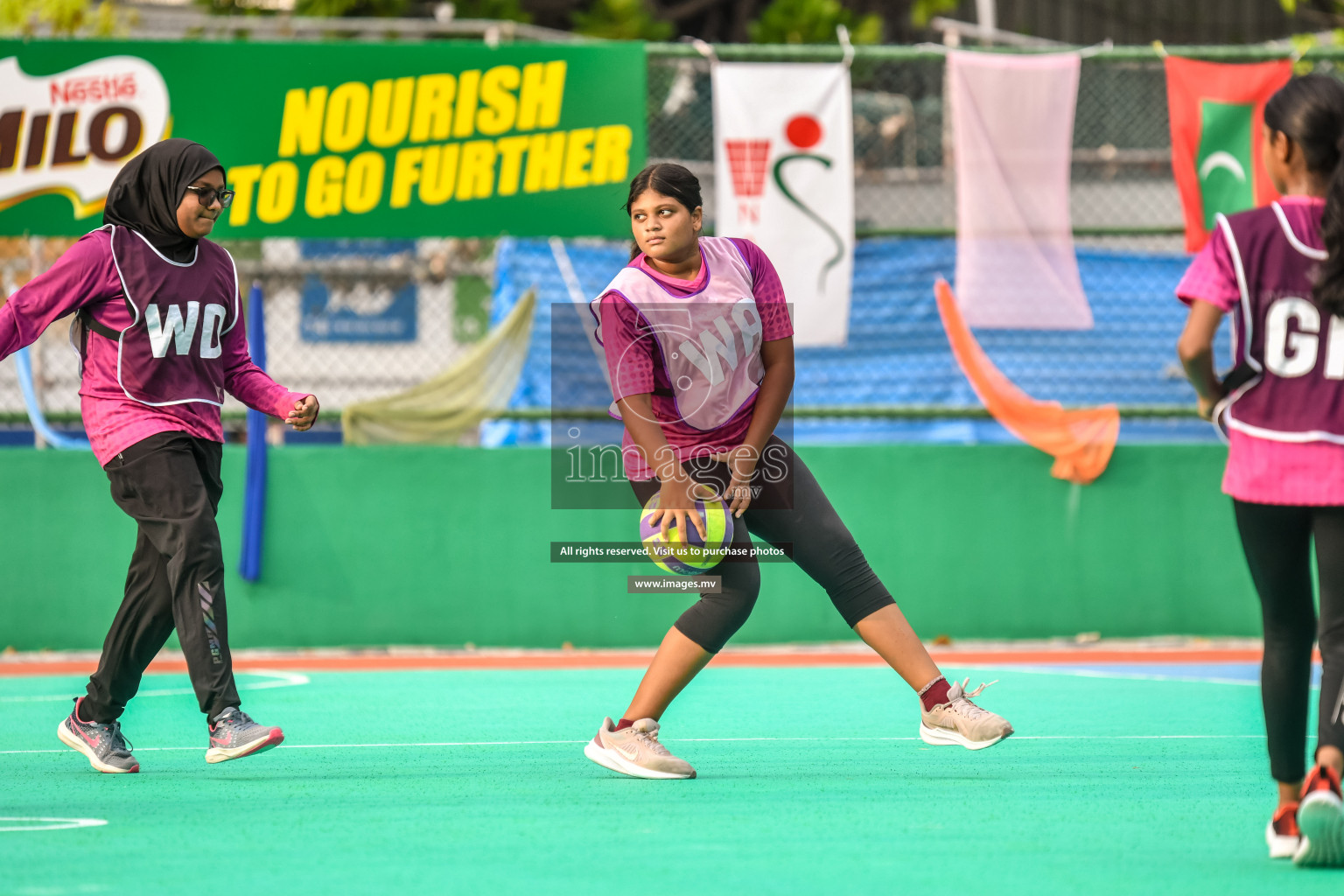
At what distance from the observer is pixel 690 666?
5141mm

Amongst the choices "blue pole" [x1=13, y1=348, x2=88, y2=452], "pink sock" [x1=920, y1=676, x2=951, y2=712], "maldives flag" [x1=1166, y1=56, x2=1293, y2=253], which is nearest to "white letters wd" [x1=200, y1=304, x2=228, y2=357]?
"pink sock" [x1=920, y1=676, x2=951, y2=712]

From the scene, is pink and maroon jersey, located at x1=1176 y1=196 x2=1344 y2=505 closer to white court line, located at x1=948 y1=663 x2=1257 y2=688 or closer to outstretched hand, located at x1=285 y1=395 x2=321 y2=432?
outstretched hand, located at x1=285 y1=395 x2=321 y2=432

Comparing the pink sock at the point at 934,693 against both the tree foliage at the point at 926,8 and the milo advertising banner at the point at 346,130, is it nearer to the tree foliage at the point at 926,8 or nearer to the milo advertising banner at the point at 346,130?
the milo advertising banner at the point at 346,130

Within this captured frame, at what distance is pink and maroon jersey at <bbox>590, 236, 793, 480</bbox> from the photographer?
5.03 m

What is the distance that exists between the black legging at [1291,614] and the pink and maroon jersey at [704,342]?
1.71 m

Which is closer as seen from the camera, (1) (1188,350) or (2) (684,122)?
(1) (1188,350)

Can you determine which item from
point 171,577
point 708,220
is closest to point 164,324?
point 171,577

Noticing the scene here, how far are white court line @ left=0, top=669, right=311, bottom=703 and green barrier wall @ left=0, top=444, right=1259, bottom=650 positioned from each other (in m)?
0.81

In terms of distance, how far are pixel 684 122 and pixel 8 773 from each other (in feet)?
19.8

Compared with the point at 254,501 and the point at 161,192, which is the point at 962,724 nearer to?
the point at 161,192

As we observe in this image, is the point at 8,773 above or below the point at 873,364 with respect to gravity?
below

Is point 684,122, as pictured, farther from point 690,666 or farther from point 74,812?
point 74,812

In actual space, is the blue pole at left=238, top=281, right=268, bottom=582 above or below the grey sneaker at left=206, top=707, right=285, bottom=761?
above

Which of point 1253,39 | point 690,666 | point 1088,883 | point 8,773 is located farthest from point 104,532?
point 1253,39
